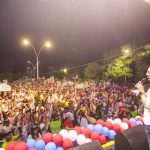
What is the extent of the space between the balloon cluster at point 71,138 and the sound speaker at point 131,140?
70 cm

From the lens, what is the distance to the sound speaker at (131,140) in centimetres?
418

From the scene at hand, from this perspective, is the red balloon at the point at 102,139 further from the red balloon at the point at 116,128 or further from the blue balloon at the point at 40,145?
the blue balloon at the point at 40,145

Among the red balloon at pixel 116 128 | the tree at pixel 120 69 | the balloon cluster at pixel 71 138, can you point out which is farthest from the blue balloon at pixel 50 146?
the tree at pixel 120 69

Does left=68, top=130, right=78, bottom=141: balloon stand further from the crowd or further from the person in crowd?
the crowd

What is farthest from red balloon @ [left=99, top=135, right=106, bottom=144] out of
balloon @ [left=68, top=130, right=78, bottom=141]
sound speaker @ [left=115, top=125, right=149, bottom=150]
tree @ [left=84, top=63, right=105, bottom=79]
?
tree @ [left=84, top=63, right=105, bottom=79]

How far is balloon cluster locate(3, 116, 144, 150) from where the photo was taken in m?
4.33

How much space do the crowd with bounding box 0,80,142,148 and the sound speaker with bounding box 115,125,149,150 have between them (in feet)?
11.2

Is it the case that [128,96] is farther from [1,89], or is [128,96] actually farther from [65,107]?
[1,89]

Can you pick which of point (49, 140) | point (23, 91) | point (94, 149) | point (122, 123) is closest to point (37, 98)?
point (23, 91)

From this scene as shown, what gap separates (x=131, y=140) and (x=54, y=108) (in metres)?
6.67

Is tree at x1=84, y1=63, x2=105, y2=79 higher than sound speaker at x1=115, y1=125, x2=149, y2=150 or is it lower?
higher

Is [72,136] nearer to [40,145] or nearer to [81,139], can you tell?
[81,139]

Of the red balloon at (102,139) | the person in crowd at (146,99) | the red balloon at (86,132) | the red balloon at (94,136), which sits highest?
the person in crowd at (146,99)

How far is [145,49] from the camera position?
2688cm
